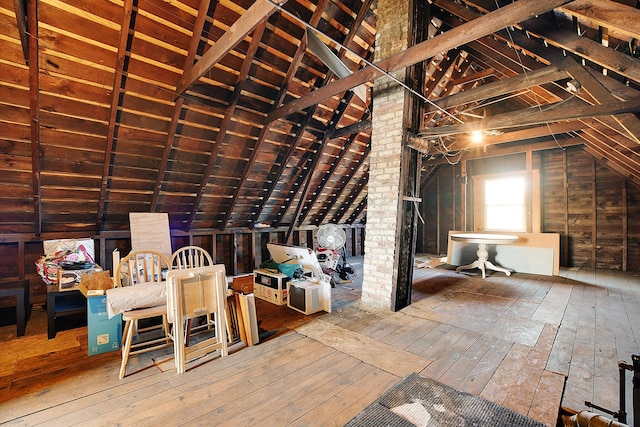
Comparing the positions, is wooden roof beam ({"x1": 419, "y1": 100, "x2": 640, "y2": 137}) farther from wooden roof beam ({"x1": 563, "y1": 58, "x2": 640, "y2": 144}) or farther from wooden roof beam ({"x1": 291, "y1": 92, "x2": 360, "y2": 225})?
wooden roof beam ({"x1": 291, "y1": 92, "x2": 360, "y2": 225})

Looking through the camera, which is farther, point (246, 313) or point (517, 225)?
point (517, 225)

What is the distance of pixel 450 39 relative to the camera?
272 cm

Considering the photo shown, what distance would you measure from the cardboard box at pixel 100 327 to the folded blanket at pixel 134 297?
342 millimetres

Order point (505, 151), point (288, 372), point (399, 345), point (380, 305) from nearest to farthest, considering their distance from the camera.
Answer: point (288, 372) < point (399, 345) < point (380, 305) < point (505, 151)

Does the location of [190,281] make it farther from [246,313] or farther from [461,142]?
[461,142]

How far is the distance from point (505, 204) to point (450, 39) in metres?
6.48

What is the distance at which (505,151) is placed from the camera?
7.31 metres

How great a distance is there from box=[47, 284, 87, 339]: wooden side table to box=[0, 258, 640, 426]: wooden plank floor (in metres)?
0.20

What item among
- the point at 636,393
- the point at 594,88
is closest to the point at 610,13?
the point at 594,88

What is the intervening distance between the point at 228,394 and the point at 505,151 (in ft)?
26.7

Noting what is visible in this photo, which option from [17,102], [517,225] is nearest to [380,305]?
[17,102]

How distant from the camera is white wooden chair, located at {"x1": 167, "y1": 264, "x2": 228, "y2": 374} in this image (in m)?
2.38

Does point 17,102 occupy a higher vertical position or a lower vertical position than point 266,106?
lower

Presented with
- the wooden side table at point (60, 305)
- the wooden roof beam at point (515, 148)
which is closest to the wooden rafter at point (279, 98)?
the wooden side table at point (60, 305)
